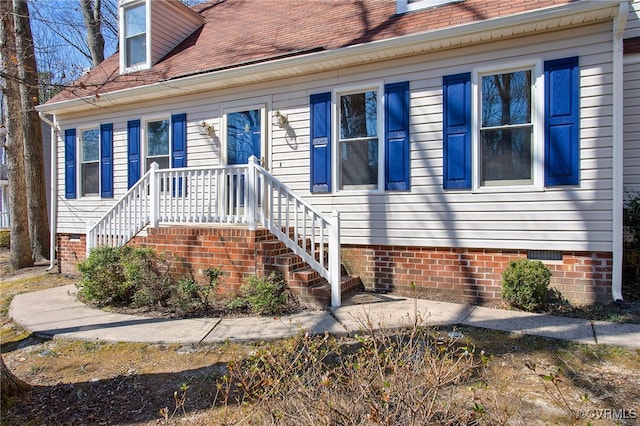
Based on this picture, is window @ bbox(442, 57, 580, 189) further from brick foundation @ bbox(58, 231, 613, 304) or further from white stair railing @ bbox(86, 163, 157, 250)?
white stair railing @ bbox(86, 163, 157, 250)

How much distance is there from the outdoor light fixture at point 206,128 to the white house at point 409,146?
0.06 meters

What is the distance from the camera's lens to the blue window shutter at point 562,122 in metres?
5.05

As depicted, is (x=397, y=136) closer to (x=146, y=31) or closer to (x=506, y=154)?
(x=506, y=154)

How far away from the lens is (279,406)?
2.17 metres

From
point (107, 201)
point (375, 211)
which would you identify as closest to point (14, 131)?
point (107, 201)

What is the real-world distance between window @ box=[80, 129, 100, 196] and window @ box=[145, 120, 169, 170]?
156 cm

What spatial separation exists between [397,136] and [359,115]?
812 millimetres

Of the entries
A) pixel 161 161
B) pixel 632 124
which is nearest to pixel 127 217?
pixel 161 161

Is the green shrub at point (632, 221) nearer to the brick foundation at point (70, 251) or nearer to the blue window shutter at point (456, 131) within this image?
the blue window shutter at point (456, 131)

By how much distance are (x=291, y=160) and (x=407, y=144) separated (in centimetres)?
206

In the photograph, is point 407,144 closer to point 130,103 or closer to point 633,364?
point 633,364

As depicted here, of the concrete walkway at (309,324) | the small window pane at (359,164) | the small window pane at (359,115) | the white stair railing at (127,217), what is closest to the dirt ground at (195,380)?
the concrete walkway at (309,324)

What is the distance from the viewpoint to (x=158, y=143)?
27.6 feet

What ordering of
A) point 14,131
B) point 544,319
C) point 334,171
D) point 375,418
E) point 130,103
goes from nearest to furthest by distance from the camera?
point 375,418, point 544,319, point 334,171, point 130,103, point 14,131
